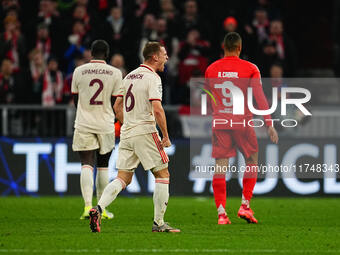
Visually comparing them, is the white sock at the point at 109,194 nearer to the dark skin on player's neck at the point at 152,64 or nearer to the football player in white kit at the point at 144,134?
the football player in white kit at the point at 144,134

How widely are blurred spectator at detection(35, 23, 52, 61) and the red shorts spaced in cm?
786

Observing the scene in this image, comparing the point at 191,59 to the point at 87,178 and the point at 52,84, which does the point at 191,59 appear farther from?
the point at 87,178

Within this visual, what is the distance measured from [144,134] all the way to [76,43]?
348 inches

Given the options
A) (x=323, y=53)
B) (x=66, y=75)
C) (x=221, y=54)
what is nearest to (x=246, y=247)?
(x=221, y=54)

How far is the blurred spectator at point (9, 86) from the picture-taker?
58.7ft

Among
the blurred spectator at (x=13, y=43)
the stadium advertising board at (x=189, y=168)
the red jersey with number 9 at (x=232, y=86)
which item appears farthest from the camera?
the blurred spectator at (x=13, y=43)

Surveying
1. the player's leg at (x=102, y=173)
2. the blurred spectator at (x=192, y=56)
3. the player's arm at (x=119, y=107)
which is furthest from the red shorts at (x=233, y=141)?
the blurred spectator at (x=192, y=56)

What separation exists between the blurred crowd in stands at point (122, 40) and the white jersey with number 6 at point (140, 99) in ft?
22.0

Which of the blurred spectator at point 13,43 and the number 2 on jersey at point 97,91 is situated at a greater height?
the blurred spectator at point 13,43

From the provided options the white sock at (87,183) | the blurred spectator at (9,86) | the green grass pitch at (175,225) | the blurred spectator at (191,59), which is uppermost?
the blurred spectator at (191,59)

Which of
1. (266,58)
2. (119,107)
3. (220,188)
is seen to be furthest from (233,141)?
(266,58)

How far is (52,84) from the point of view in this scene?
18.4 meters

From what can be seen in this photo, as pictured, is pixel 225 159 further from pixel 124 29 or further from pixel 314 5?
pixel 314 5

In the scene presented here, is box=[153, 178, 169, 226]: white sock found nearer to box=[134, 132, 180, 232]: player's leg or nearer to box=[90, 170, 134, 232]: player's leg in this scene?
box=[134, 132, 180, 232]: player's leg
